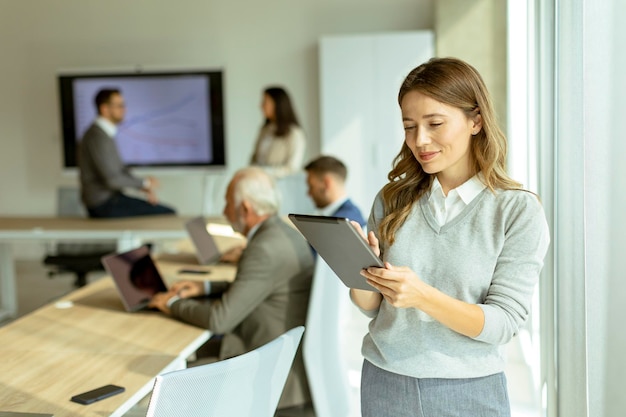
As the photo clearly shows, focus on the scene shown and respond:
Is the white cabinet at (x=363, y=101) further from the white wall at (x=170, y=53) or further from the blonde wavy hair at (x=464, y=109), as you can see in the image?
the blonde wavy hair at (x=464, y=109)

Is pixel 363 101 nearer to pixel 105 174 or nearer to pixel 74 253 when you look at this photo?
pixel 105 174

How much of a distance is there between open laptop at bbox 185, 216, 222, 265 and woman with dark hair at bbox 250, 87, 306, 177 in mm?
2716

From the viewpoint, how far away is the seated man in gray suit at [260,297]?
293cm

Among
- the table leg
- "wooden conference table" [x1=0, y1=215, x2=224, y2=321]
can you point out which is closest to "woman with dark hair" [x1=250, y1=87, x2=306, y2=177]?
"wooden conference table" [x1=0, y1=215, x2=224, y2=321]

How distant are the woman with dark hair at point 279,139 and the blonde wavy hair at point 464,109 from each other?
5176mm

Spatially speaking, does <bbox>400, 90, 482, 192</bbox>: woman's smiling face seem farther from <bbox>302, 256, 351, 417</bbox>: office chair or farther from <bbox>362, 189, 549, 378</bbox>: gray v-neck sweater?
<bbox>302, 256, 351, 417</bbox>: office chair

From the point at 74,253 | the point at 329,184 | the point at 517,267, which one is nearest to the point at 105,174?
the point at 74,253

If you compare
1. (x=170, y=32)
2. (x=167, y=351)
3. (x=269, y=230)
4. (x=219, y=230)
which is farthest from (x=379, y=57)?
(x=167, y=351)

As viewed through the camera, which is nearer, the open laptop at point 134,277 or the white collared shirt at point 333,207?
the open laptop at point 134,277

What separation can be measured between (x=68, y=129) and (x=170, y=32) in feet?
4.83

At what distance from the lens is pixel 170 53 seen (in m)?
8.51

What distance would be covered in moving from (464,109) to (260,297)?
1.42 m

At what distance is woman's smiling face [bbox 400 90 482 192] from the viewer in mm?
1744

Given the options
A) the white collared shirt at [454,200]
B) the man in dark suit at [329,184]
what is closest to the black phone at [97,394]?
the white collared shirt at [454,200]
